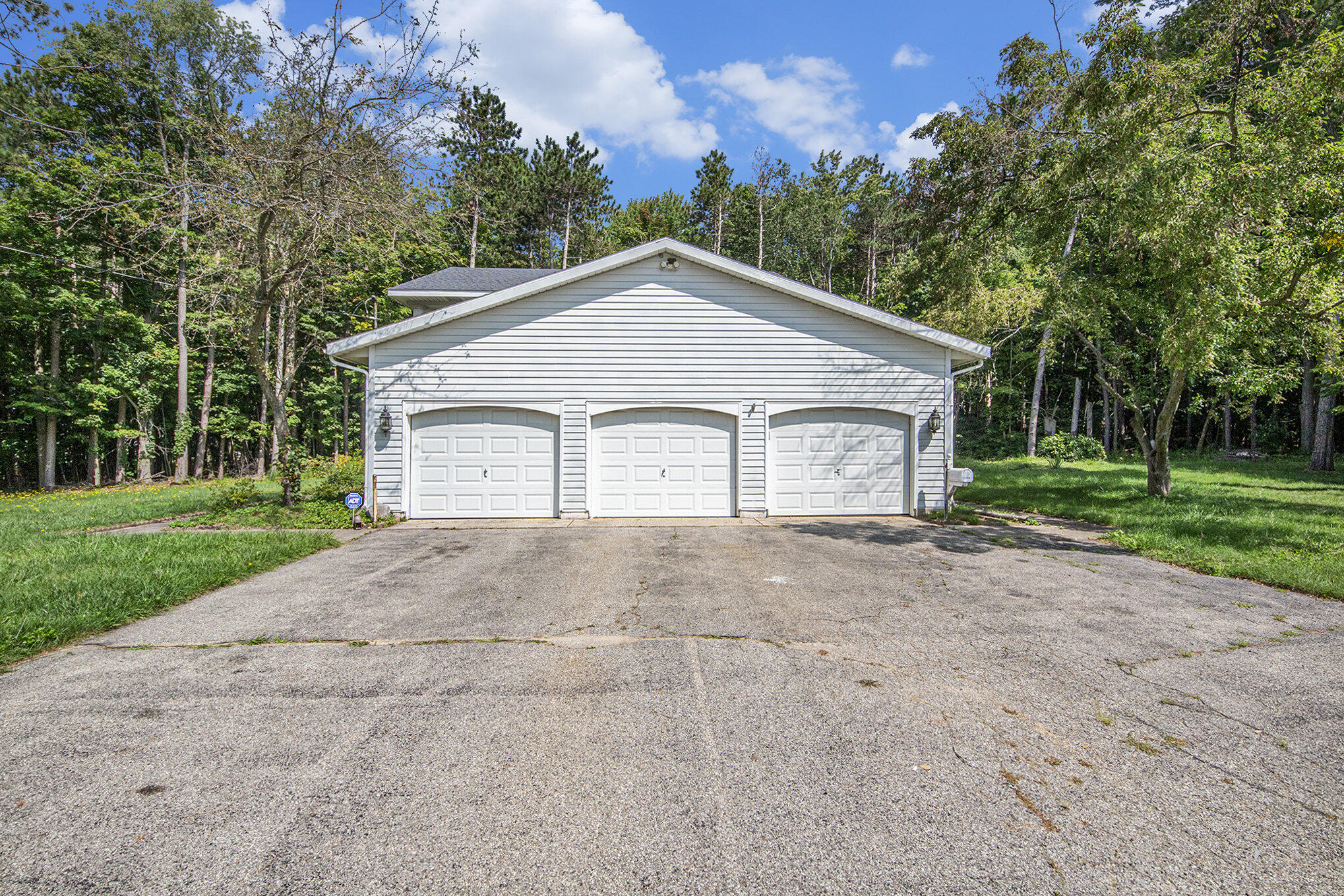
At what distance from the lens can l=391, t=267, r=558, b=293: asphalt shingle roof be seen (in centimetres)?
1395

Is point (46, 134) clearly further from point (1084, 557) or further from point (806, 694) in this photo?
point (1084, 557)

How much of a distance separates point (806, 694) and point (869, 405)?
8199 mm

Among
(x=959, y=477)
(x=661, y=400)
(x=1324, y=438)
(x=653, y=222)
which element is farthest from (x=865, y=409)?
(x=653, y=222)

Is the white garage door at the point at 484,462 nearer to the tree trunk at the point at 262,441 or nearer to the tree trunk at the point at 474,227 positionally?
the tree trunk at the point at 262,441

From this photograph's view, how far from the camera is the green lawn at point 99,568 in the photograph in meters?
4.37

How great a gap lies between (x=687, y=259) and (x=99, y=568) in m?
8.86

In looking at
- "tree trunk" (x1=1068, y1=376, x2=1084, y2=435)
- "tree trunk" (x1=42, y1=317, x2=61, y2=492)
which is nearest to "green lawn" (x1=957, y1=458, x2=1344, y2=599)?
"tree trunk" (x1=1068, y1=376, x2=1084, y2=435)

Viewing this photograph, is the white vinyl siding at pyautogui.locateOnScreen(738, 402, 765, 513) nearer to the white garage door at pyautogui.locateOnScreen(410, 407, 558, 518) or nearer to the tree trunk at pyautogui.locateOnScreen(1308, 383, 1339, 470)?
the white garage door at pyautogui.locateOnScreen(410, 407, 558, 518)

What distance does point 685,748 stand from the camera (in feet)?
9.16

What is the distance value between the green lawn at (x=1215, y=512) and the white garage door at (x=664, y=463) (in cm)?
596

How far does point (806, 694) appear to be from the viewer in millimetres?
3375

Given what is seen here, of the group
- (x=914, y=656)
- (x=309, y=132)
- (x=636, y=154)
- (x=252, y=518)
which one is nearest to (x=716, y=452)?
(x=914, y=656)

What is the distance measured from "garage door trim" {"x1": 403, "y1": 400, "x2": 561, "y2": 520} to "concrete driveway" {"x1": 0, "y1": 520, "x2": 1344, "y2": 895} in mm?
5014

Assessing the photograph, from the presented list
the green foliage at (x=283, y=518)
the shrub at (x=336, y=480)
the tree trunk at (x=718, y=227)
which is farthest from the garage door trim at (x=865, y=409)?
the tree trunk at (x=718, y=227)
